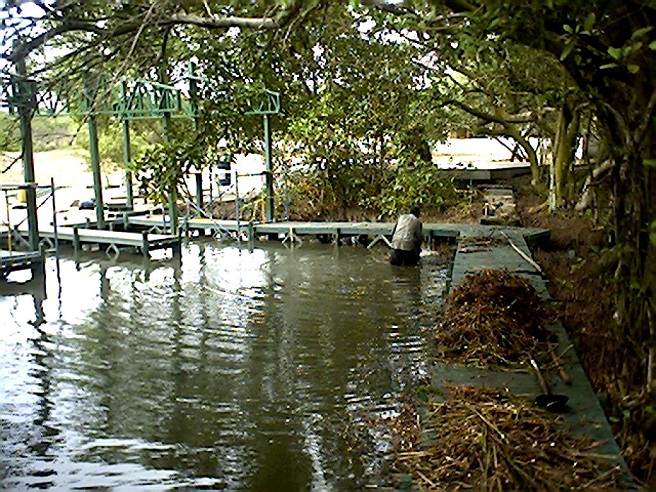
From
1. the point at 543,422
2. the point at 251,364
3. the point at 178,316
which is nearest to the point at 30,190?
the point at 178,316

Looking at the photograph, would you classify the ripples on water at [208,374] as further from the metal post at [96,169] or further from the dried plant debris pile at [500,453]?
the metal post at [96,169]

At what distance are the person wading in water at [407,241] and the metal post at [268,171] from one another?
14.4ft

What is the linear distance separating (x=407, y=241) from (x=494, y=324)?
7.44 meters

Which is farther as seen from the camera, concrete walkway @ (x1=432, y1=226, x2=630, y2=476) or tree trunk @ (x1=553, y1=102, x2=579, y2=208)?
tree trunk @ (x1=553, y1=102, x2=579, y2=208)

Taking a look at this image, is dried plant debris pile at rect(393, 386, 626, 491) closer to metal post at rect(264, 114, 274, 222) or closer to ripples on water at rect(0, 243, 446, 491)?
ripples on water at rect(0, 243, 446, 491)

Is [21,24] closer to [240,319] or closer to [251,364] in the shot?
[251,364]

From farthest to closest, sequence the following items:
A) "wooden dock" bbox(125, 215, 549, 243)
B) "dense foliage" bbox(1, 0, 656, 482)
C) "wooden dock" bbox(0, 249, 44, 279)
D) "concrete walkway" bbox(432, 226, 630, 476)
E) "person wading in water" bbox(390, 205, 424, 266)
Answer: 1. "wooden dock" bbox(125, 215, 549, 243)
2. "person wading in water" bbox(390, 205, 424, 266)
3. "wooden dock" bbox(0, 249, 44, 279)
4. "dense foliage" bbox(1, 0, 656, 482)
5. "concrete walkway" bbox(432, 226, 630, 476)

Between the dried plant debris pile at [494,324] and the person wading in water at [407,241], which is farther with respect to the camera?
the person wading in water at [407,241]

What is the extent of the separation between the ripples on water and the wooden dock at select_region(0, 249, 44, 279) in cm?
34

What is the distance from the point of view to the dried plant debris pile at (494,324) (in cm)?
660

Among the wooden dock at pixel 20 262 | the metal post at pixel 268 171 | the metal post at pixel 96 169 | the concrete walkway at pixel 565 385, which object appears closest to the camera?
the concrete walkway at pixel 565 385

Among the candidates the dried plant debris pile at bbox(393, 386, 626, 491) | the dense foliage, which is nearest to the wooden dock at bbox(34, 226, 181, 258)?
the dense foliage

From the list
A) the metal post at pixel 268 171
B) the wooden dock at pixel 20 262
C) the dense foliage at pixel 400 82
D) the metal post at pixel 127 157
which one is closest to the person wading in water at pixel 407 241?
the dense foliage at pixel 400 82

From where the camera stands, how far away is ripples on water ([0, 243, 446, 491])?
5.93 metres
